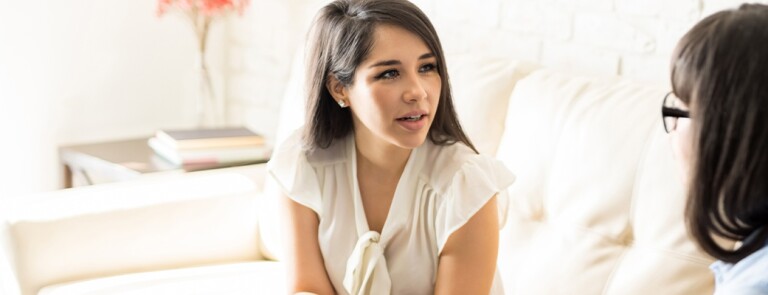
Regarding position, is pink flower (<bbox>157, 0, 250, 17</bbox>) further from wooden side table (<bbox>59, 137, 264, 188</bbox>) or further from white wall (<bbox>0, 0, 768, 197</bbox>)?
wooden side table (<bbox>59, 137, 264, 188</bbox>)

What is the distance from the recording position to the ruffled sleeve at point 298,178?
5.47ft

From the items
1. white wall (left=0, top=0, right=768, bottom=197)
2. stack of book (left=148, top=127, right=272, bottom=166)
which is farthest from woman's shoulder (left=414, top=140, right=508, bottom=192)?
stack of book (left=148, top=127, right=272, bottom=166)

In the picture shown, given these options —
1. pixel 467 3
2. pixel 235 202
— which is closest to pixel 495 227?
pixel 235 202

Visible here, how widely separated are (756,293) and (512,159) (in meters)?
0.83

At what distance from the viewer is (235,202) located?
2.15 metres

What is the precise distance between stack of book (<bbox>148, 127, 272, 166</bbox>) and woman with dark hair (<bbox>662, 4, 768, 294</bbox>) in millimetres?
1685

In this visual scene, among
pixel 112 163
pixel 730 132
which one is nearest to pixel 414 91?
pixel 730 132

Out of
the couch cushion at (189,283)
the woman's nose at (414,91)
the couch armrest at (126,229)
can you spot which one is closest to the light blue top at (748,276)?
the woman's nose at (414,91)

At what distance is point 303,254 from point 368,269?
15 centimetres

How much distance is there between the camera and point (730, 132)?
3.12 feet

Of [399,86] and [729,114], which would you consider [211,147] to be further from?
[729,114]

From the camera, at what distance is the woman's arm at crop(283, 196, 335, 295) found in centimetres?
165

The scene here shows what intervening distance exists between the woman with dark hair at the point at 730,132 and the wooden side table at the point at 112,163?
5.62ft

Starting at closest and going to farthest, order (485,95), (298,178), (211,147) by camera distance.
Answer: (298,178)
(485,95)
(211,147)
